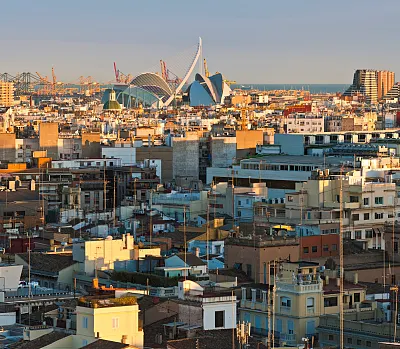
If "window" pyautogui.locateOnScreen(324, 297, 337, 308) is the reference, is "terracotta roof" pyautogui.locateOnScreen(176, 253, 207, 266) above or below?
above

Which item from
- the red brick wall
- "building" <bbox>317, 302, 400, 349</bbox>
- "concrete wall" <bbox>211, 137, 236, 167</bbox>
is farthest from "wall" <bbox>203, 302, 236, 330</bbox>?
"concrete wall" <bbox>211, 137, 236, 167</bbox>

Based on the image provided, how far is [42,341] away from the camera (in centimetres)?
2217

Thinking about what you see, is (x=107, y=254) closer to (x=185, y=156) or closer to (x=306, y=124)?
(x=185, y=156)

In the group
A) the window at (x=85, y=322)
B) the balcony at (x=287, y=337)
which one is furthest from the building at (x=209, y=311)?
the window at (x=85, y=322)

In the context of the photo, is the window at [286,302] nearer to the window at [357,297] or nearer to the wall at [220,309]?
the window at [357,297]


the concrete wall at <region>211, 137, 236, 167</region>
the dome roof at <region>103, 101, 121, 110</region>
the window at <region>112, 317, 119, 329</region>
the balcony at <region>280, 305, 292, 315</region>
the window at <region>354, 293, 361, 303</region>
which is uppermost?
the dome roof at <region>103, 101, 121, 110</region>

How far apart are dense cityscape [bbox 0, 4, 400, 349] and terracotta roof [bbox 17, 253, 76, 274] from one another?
0.05 m

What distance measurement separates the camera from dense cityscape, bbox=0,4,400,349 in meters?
24.6

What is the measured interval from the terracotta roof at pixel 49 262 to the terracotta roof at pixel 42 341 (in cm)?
1052

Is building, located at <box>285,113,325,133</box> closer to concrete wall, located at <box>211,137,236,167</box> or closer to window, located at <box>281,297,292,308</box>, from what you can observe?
concrete wall, located at <box>211,137,236,167</box>

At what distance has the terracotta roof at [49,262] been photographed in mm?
33250

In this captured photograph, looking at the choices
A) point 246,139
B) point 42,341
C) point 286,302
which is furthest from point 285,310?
point 246,139

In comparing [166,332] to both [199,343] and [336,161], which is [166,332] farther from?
[336,161]

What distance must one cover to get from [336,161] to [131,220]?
597 inches
